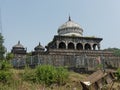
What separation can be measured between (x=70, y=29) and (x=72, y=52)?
8.40 metres

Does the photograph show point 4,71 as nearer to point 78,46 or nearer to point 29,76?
point 29,76

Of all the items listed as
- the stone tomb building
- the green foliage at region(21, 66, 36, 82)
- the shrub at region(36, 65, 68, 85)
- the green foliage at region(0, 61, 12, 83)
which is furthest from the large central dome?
the green foliage at region(0, 61, 12, 83)

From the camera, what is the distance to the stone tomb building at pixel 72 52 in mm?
27877

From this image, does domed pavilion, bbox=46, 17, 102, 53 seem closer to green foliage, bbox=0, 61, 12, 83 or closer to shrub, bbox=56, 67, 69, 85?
shrub, bbox=56, 67, 69, 85

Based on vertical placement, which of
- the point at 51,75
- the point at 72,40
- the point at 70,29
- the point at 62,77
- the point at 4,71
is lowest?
the point at 62,77

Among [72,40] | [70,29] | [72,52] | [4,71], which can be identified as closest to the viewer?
[4,71]

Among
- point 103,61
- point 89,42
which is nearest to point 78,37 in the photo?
point 89,42

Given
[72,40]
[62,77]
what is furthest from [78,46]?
[62,77]

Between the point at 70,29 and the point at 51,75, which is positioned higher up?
the point at 70,29

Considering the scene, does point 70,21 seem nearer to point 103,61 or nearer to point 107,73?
point 103,61

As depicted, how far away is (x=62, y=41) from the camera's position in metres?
44.0

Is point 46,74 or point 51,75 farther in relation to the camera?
point 46,74

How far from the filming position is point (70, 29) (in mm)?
47781

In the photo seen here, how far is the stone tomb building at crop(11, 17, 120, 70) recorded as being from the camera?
27877mm
